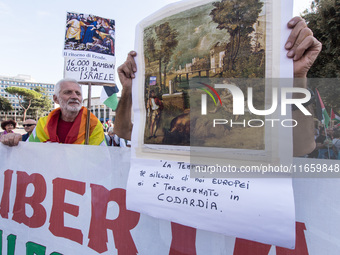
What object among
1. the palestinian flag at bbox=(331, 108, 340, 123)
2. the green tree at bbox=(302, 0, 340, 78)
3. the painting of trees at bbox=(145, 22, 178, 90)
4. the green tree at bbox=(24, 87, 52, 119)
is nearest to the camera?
the painting of trees at bbox=(145, 22, 178, 90)

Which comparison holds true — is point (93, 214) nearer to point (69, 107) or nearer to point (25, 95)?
point (69, 107)

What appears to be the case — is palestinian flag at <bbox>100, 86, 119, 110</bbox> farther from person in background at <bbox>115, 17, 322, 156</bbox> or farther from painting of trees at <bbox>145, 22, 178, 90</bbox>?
painting of trees at <bbox>145, 22, 178, 90</bbox>

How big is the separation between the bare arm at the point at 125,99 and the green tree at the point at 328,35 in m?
9.36

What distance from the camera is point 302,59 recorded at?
2.23 ft

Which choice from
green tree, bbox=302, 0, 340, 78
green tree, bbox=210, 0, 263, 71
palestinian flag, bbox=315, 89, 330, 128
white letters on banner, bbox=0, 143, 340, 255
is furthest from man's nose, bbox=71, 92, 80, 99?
green tree, bbox=302, 0, 340, 78

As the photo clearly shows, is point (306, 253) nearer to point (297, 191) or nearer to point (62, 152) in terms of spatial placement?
point (297, 191)

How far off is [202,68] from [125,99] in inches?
20.5

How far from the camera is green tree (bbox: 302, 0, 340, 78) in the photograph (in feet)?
27.0

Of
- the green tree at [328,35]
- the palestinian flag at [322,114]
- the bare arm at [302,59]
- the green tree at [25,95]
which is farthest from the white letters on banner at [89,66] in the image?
the green tree at [25,95]


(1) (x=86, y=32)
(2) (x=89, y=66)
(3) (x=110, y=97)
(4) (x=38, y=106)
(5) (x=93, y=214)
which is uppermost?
(4) (x=38, y=106)

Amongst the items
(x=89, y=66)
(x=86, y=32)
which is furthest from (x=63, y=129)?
(x=86, y=32)

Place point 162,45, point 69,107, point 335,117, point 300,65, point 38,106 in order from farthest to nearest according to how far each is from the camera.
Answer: point 38,106
point 335,117
point 69,107
point 162,45
point 300,65

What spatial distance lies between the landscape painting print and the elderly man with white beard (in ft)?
4.54

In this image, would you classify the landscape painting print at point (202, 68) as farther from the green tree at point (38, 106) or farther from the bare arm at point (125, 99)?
the green tree at point (38, 106)
